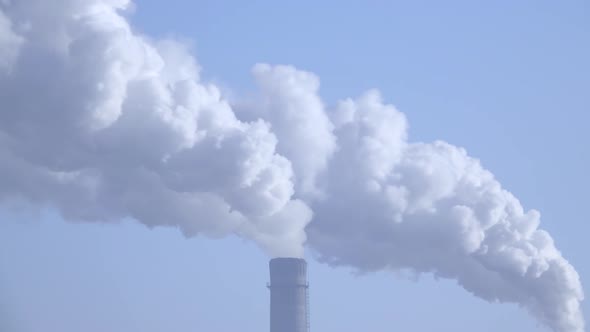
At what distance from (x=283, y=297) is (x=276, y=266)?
8.36 feet

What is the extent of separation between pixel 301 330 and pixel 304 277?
443 centimetres

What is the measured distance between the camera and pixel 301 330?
5591 inches

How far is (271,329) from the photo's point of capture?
467 ft

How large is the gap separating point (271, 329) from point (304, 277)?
503 centimetres

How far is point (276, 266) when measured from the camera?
14262cm

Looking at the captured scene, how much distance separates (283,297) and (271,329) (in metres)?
2.73

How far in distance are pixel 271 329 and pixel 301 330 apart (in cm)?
240

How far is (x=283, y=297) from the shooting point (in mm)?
142750

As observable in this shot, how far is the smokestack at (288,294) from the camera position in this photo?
141875 mm

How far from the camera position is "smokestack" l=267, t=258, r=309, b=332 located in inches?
5586

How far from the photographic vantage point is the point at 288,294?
142750 mm
